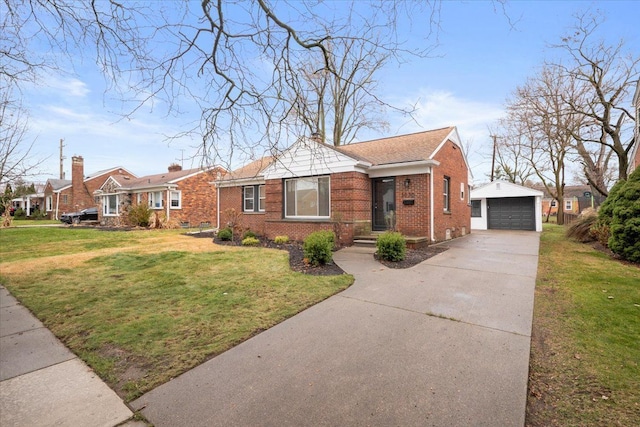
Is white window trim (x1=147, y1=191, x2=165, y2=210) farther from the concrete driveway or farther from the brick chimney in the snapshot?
the concrete driveway

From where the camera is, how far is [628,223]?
304 inches

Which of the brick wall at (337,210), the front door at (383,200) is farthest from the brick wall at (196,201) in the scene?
the front door at (383,200)

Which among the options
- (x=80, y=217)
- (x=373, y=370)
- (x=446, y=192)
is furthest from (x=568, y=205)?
(x=80, y=217)

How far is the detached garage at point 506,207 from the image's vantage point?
19.3m

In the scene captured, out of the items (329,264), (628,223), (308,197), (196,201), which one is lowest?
(329,264)

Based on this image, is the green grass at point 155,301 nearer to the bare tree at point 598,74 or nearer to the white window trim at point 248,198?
the white window trim at point 248,198

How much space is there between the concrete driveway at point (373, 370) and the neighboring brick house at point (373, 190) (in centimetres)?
584

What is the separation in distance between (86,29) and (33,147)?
5247 millimetres

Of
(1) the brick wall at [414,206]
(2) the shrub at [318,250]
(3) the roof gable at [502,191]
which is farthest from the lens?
(3) the roof gable at [502,191]

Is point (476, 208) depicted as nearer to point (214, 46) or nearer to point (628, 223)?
point (628, 223)

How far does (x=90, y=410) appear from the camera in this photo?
2424 millimetres

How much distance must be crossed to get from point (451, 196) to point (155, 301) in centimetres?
1184

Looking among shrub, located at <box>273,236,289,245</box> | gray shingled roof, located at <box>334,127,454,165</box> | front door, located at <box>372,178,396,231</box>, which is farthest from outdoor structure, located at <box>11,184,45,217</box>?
front door, located at <box>372,178,396,231</box>

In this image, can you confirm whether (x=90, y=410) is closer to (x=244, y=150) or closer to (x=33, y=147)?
(x=244, y=150)
